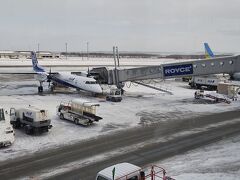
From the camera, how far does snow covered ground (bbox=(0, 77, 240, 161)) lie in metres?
27.2

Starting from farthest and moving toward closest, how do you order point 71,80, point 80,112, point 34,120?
point 71,80, point 80,112, point 34,120

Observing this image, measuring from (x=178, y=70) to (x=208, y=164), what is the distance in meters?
28.4

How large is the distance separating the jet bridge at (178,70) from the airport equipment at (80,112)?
61.1ft

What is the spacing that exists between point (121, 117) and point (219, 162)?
54.8ft

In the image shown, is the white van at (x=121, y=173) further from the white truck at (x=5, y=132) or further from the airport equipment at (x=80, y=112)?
the airport equipment at (x=80, y=112)

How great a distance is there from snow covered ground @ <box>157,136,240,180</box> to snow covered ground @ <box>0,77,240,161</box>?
9573 mm

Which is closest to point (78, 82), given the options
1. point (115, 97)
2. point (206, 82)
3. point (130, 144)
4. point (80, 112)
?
point (115, 97)

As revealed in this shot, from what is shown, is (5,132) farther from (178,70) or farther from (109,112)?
(178,70)

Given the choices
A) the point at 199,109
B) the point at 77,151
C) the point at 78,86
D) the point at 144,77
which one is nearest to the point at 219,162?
the point at 77,151

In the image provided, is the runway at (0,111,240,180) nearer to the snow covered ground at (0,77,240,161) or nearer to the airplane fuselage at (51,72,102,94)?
the snow covered ground at (0,77,240,161)

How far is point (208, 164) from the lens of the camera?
71.5 feet

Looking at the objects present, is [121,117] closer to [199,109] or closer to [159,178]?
[199,109]

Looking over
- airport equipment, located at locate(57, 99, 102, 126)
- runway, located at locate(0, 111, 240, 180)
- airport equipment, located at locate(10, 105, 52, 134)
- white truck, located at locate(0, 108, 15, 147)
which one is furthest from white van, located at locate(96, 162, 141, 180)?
airport equipment, located at locate(57, 99, 102, 126)

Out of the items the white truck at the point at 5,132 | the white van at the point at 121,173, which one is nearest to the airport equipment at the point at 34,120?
the white truck at the point at 5,132
